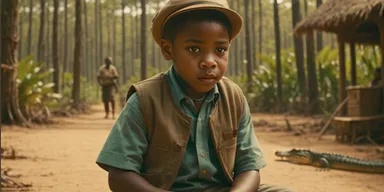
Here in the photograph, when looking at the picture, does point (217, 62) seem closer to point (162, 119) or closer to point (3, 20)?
point (162, 119)

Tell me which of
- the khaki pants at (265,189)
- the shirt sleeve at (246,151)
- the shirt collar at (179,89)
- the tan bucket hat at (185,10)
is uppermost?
the tan bucket hat at (185,10)

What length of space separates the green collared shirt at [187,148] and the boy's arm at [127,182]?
30 millimetres

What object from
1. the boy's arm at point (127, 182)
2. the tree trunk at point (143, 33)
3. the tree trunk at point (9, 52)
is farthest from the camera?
the tree trunk at point (143, 33)

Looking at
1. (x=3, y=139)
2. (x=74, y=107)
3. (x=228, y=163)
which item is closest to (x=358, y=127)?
(x=3, y=139)

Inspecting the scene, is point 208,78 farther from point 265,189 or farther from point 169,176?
point 265,189

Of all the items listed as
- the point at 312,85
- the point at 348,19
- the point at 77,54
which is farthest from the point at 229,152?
the point at 77,54

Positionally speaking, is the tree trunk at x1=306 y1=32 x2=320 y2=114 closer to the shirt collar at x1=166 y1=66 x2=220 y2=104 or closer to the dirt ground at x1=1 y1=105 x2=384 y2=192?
the dirt ground at x1=1 y1=105 x2=384 y2=192

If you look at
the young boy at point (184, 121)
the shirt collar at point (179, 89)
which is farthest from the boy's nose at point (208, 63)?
the shirt collar at point (179, 89)

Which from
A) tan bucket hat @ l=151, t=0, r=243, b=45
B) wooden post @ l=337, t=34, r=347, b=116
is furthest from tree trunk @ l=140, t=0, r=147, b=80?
tan bucket hat @ l=151, t=0, r=243, b=45

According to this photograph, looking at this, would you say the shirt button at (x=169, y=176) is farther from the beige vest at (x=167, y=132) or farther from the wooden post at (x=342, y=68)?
the wooden post at (x=342, y=68)

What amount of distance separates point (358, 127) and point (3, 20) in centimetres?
678

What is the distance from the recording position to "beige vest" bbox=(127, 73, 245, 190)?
190 cm

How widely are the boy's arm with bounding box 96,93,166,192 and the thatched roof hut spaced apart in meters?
6.53

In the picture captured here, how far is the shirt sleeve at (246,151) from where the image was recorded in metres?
2.07
